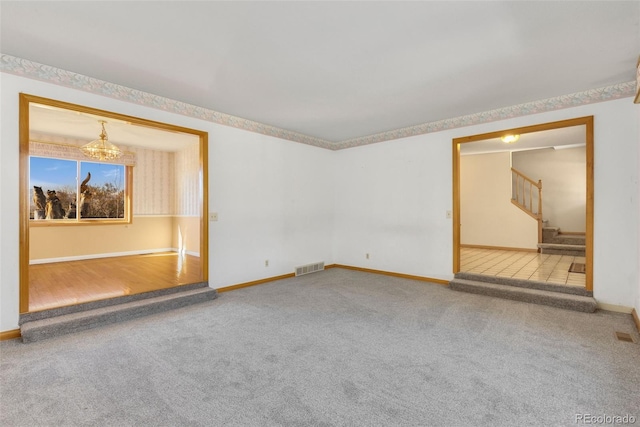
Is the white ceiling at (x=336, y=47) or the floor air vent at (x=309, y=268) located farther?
the floor air vent at (x=309, y=268)

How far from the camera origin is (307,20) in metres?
2.30

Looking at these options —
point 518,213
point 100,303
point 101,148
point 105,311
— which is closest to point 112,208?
point 101,148

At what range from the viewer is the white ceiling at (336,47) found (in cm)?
221

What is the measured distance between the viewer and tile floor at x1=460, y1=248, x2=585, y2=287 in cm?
462

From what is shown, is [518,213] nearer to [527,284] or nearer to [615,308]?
[527,284]

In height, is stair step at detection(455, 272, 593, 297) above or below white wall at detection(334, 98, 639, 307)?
below

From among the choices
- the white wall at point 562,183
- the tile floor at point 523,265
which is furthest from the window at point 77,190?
the white wall at point 562,183

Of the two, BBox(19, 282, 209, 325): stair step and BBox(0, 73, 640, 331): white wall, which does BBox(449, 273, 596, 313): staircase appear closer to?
BBox(0, 73, 640, 331): white wall

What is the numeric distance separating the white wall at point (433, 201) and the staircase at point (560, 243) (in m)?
3.93

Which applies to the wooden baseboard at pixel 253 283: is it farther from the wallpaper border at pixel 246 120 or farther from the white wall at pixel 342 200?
the wallpaper border at pixel 246 120

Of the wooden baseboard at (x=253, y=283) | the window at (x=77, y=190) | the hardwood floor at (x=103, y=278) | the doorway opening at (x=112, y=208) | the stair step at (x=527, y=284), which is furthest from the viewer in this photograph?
the window at (x=77, y=190)

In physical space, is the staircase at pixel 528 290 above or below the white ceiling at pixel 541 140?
below

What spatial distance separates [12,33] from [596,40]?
16.5 ft

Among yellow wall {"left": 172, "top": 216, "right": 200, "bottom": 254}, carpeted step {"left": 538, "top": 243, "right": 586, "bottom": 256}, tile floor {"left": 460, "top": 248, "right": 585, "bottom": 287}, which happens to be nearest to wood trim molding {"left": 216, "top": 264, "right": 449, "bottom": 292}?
tile floor {"left": 460, "top": 248, "right": 585, "bottom": 287}
